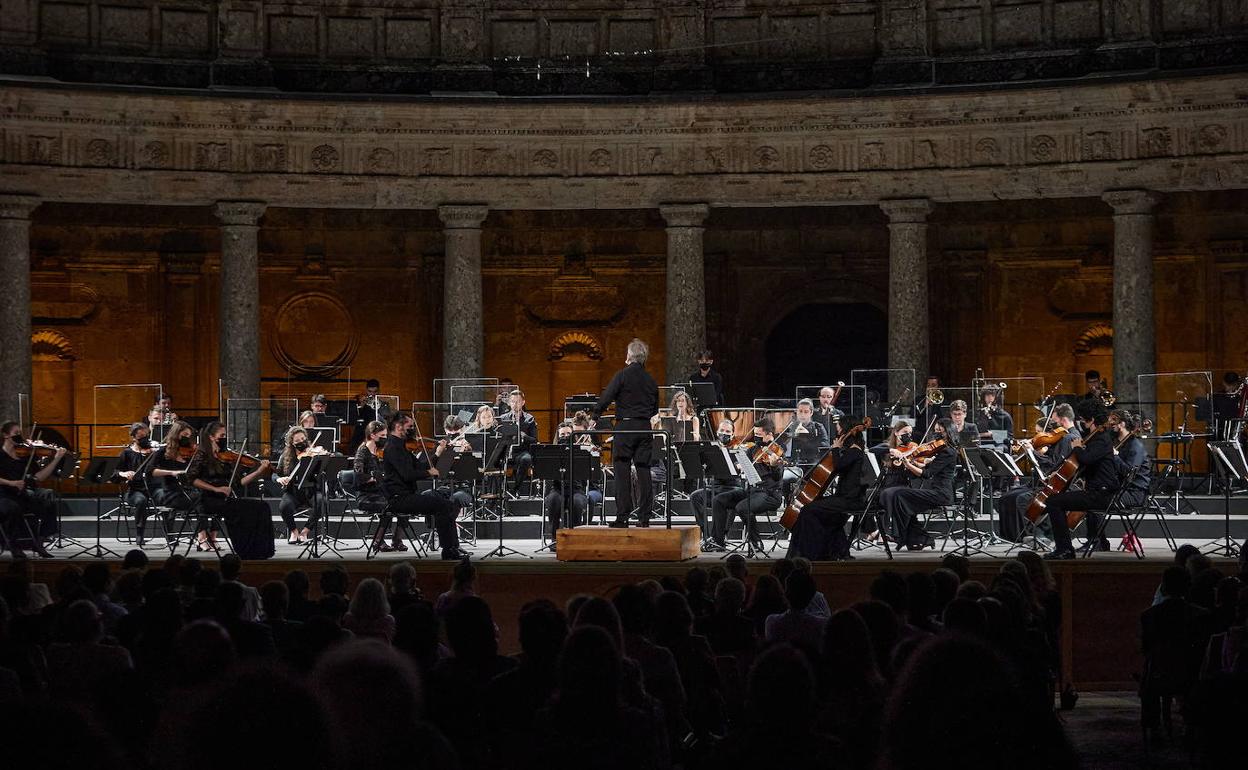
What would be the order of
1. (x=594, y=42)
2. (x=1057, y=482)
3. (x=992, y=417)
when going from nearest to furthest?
(x=1057, y=482) → (x=992, y=417) → (x=594, y=42)

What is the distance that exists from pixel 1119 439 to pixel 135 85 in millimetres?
14533

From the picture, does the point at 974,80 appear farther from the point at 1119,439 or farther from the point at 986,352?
the point at 1119,439

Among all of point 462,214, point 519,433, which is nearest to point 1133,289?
point 519,433

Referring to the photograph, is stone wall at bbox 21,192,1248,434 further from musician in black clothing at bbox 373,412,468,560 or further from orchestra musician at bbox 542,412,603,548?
musician in black clothing at bbox 373,412,468,560

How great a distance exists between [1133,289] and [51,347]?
17.1 m

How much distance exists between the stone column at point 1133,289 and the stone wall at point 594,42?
1.94 m

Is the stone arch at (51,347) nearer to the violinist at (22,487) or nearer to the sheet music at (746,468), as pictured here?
the violinist at (22,487)

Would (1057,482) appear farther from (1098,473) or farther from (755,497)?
(755,497)

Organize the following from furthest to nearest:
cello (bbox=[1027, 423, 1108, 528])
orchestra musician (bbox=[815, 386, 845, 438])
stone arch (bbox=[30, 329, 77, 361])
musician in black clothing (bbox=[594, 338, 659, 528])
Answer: stone arch (bbox=[30, 329, 77, 361]) → orchestra musician (bbox=[815, 386, 845, 438]) → cello (bbox=[1027, 423, 1108, 528]) → musician in black clothing (bbox=[594, 338, 659, 528])

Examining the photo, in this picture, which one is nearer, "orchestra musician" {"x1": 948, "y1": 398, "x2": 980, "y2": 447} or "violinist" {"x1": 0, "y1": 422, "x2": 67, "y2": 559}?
"violinist" {"x1": 0, "y1": 422, "x2": 67, "y2": 559}

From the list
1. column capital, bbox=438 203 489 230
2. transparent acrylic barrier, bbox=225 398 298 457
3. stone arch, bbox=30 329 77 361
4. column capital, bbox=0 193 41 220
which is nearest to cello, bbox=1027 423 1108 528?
transparent acrylic barrier, bbox=225 398 298 457

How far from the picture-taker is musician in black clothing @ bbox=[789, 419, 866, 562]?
15.2 meters

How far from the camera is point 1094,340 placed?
88.0 feet

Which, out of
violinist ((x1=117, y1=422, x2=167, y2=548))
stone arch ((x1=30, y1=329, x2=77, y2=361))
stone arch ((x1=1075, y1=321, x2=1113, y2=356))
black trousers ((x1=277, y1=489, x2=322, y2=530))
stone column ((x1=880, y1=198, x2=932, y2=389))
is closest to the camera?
violinist ((x1=117, y1=422, x2=167, y2=548))
